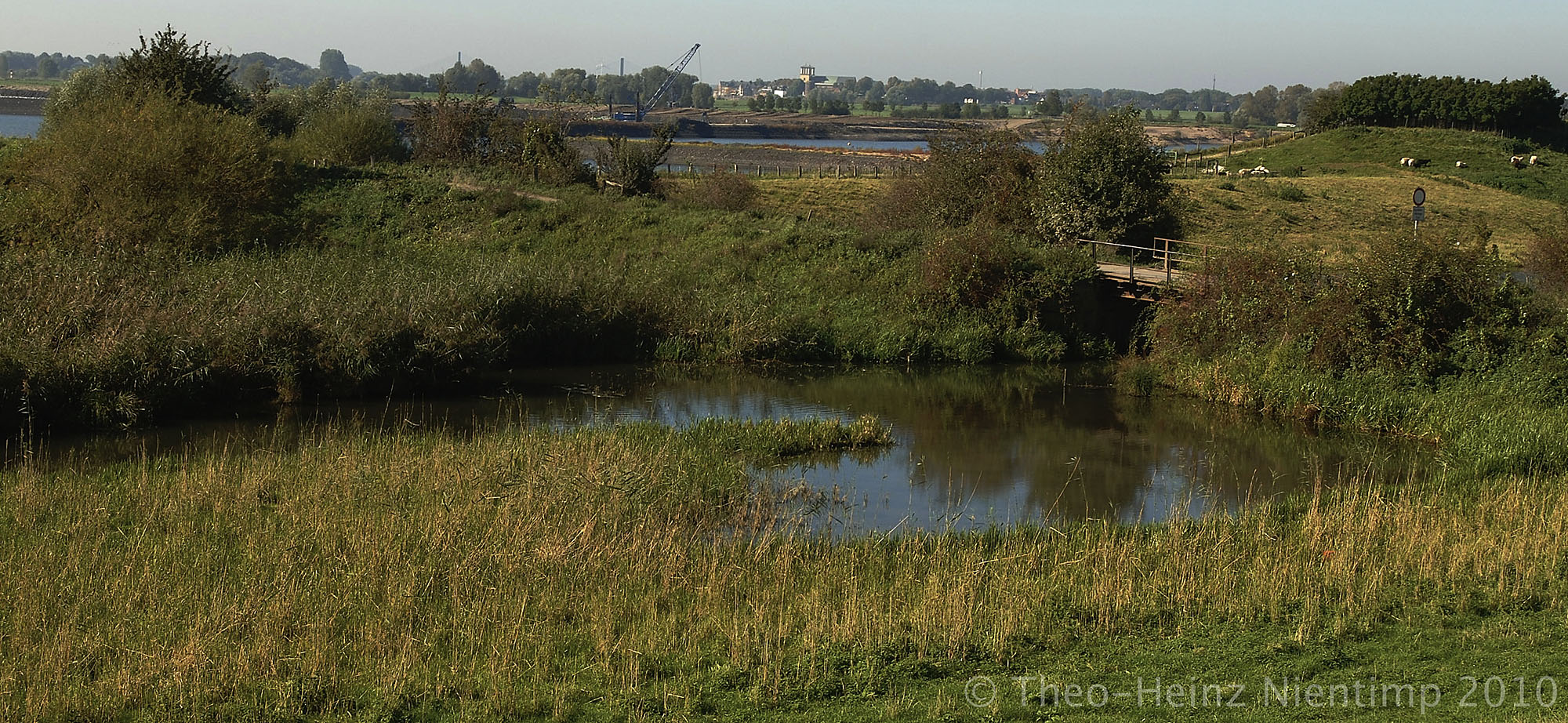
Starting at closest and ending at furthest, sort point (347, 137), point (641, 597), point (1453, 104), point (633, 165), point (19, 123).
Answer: point (641, 597), point (633, 165), point (347, 137), point (1453, 104), point (19, 123)

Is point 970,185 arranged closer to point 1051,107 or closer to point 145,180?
point 145,180

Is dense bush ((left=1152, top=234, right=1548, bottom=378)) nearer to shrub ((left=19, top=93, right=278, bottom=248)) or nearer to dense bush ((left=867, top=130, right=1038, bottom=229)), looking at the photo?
dense bush ((left=867, top=130, right=1038, bottom=229))

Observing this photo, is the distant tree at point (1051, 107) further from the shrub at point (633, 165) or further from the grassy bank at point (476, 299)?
the grassy bank at point (476, 299)

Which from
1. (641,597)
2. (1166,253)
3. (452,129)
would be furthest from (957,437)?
(452,129)

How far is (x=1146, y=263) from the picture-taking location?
35781 mm

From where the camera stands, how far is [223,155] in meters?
34.1

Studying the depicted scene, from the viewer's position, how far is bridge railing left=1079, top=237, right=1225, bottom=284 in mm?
31097

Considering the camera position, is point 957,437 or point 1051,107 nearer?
point 957,437

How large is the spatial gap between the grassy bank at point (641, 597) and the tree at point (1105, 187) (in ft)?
70.3

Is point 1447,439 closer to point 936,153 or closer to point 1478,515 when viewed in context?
point 1478,515

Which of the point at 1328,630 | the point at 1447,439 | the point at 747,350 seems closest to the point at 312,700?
the point at 1328,630

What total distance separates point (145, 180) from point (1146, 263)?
1052 inches

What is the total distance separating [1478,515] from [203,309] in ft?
65.1

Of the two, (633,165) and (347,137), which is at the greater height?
(347,137)
